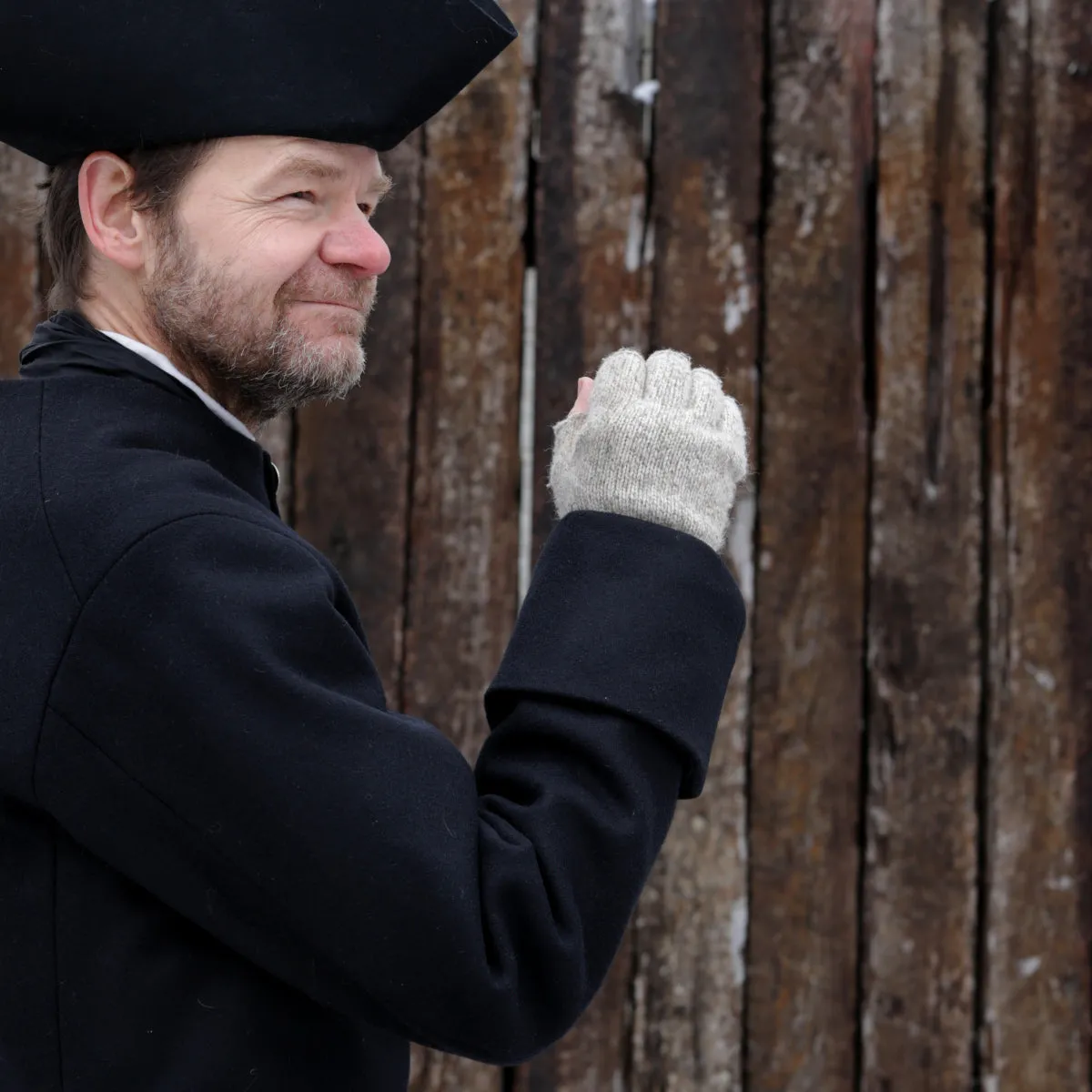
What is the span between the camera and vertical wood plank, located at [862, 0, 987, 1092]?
7.68 ft

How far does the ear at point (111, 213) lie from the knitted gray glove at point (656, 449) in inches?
18.3

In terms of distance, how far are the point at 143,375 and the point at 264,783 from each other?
0.43 meters

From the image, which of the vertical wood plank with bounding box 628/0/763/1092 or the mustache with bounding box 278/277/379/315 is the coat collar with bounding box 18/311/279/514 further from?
the vertical wood plank with bounding box 628/0/763/1092

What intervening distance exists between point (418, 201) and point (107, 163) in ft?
3.59

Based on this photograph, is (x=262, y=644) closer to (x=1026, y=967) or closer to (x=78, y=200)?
(x=78, y=200)

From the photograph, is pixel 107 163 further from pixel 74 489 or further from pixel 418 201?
pixel 418 201

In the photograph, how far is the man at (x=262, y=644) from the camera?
1.05 m

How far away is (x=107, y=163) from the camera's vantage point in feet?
4.42

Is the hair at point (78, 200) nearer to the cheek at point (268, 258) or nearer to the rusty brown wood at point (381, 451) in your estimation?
the cheek at point (268, 258)

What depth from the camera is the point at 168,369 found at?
1.30m

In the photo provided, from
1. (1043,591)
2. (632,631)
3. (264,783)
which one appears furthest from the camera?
(1043,591)

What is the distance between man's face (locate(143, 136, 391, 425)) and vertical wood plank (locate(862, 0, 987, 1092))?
48.9 inches

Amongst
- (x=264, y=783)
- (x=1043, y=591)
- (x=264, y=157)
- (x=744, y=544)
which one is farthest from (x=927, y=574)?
(x=264, y=783)

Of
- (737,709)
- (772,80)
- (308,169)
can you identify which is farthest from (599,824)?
(772,80)
